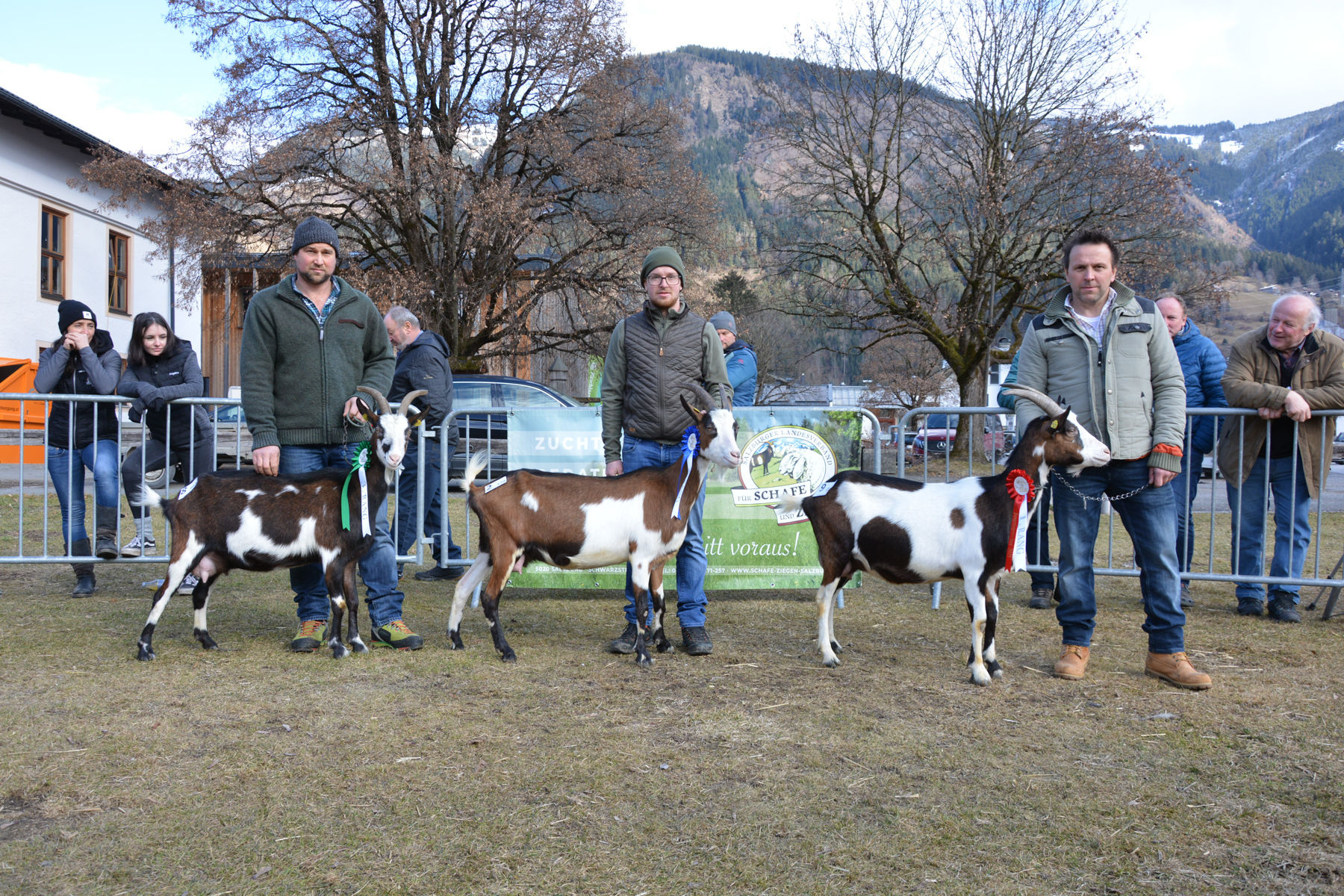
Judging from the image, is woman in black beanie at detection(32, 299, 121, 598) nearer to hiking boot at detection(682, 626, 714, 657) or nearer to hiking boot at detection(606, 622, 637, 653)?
hiking boot at detection(606, 622, 637, 653)

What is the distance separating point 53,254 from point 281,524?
2545 cm

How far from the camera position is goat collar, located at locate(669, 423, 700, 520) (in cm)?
525

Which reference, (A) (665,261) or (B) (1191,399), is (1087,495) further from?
(B) (1191,399)

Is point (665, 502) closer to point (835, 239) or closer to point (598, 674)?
point (598, 674)

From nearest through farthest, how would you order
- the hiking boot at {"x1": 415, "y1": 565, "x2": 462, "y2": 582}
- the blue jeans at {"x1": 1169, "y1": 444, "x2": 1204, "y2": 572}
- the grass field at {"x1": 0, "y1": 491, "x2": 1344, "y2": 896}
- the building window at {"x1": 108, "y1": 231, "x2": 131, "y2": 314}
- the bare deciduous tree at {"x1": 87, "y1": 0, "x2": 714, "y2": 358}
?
the grass field at {"x1": 0, "y1": 491, "x2": 1344, "y2": 896}
the blue jeans at {"x1": 1169, "y1": 444, "x2": 1204, "y2": 572}
the hiking boot at {"x1": 415, "y1": 565, "x2": 462, "y2": 582}
the bare deciduous tree at {"x1": 87, "y1": 0, "x2": 714, "y2": 358}
the building window at {"x1": 108, "y1": 231, "x2": 131, "y2": 314}

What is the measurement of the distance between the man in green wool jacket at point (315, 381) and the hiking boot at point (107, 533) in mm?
2299

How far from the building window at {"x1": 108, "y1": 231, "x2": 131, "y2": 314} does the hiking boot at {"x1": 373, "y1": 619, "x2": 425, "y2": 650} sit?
1064 inches

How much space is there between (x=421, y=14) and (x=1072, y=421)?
21145 millimetres

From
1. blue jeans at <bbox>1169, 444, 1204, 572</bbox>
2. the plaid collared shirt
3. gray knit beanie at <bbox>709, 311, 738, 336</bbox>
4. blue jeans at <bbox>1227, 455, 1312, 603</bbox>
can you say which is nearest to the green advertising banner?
the plaid collared shirt

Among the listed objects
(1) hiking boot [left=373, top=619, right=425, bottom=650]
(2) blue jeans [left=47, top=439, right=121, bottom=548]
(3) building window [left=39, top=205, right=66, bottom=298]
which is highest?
(3) building window [left=39, top=205, right=66, bottom=298]

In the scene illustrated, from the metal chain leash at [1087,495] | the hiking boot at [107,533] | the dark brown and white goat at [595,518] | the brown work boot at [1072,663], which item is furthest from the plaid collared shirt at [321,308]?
the brown work boot at [1072,663]

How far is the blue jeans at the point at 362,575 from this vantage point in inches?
211

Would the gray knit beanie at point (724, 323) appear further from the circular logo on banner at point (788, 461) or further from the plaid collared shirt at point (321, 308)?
the plaid collared shirt at point (321, 308)

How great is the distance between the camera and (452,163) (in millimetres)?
A: 20656
